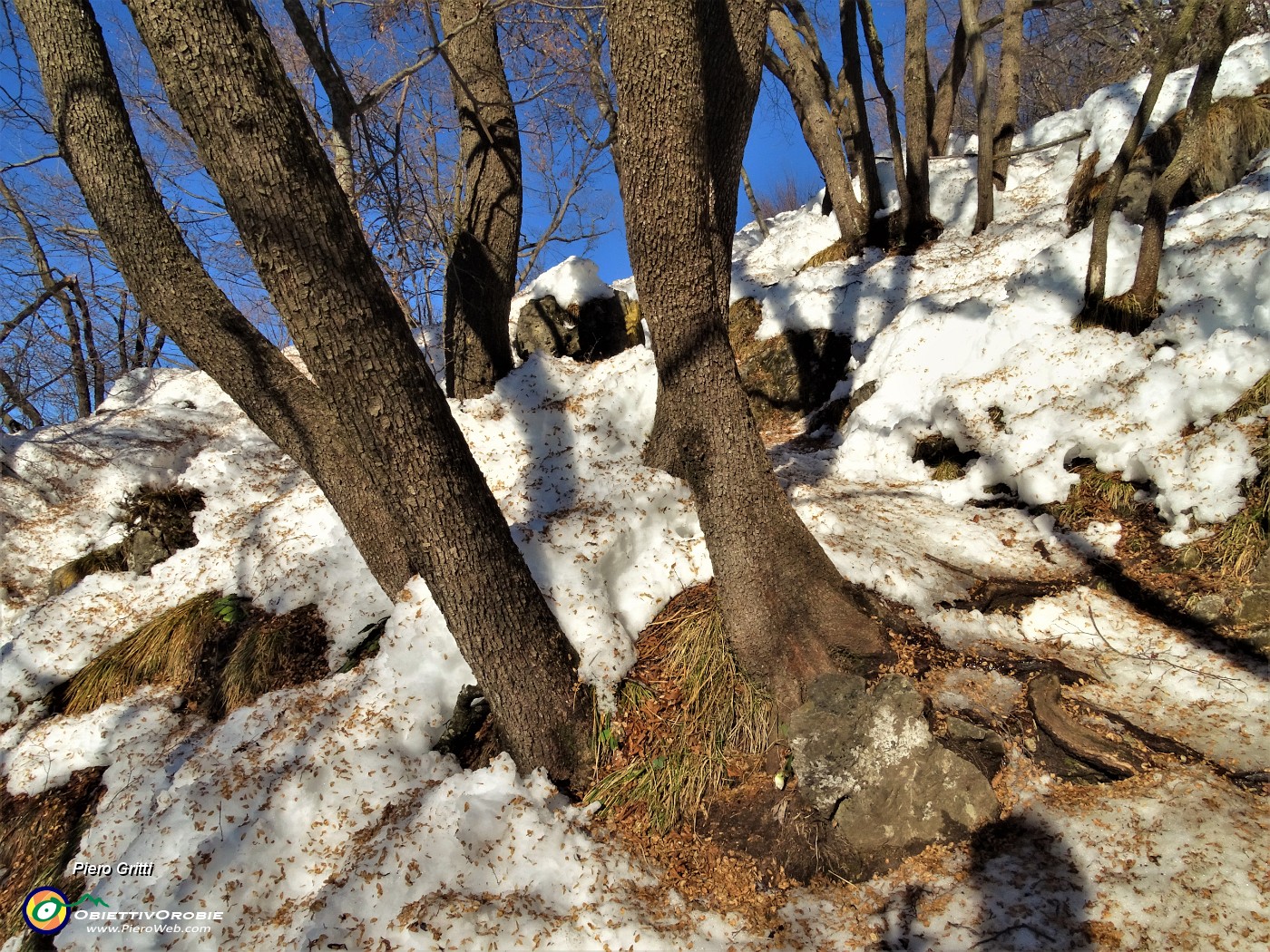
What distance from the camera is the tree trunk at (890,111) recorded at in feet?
26.1

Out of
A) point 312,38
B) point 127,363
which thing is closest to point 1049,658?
point 312,38

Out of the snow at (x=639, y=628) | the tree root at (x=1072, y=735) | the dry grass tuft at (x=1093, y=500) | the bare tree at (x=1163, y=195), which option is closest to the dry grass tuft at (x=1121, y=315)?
the bare tree at (x=1163, y=195)

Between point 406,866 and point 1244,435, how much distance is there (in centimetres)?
476

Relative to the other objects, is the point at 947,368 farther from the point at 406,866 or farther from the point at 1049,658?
the point at 406,866

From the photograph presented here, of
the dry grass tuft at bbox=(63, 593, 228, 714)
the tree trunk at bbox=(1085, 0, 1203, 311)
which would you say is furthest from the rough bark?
the dry grass tuft at bbox=(63, 593, 228, 714)

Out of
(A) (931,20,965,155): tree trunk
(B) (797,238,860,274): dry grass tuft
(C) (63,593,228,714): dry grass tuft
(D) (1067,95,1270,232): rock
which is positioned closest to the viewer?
(C) (63,593,228,714): dry grass tuft

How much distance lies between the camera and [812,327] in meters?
7.22

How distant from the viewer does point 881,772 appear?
2.73 metres

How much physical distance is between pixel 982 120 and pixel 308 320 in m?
8.34

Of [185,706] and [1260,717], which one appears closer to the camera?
[1260,717]

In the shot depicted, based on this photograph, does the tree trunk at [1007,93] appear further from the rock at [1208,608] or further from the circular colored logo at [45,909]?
the circular colored logo at [45,909]

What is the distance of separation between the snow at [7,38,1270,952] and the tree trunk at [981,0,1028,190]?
7.70 feet

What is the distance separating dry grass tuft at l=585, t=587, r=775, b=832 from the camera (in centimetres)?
290

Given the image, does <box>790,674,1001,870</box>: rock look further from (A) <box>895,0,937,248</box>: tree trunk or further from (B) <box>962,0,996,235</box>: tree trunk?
(B) <box>962,0,996,235</box>: tree trunk
